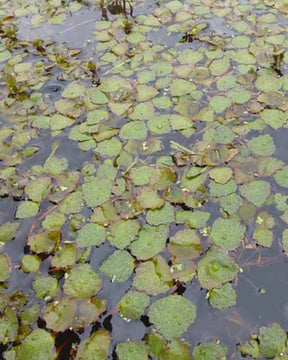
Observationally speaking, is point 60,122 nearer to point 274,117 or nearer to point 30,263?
point 30,263

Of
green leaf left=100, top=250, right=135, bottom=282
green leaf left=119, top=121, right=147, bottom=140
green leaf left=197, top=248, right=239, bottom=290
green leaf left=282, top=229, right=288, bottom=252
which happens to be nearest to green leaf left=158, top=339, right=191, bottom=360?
green leaf left=197, top=248, right=239, bottom=290

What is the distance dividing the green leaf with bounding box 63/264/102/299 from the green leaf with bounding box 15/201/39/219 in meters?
0.63

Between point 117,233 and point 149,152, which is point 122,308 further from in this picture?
point 149,152

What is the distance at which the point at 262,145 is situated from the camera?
10.6 feet

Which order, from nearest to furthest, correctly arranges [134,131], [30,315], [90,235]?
[30,315]
[90,235]
[134,131]

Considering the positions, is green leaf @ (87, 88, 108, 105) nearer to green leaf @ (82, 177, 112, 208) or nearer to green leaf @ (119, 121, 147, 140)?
green leaf @ (119, 121, 147, 140)

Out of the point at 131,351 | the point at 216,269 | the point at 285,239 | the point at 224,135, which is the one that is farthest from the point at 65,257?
the point at 224,135

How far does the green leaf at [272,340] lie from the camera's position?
7.37 ft

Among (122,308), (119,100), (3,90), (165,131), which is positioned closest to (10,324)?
(122,308)

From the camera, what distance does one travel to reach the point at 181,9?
4.80 metres

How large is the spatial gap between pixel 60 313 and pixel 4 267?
22.2 inches

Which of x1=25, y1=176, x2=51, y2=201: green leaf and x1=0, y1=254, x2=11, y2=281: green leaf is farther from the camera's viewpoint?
x1=25, y1=176, x2=51, y2=201: green leaf

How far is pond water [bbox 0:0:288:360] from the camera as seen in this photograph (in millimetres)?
2426

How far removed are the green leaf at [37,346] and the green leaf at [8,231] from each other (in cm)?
77
